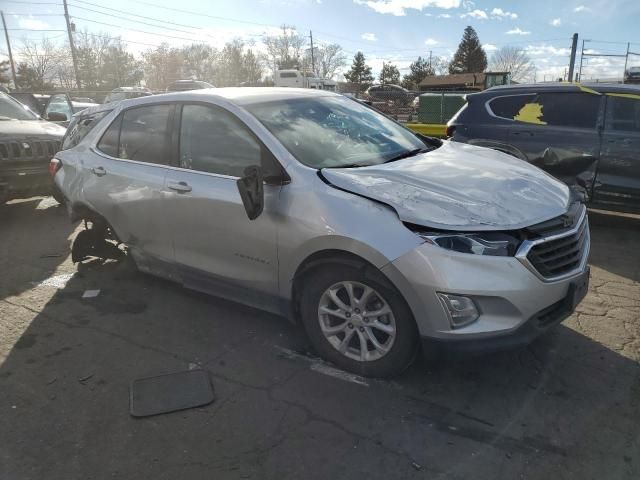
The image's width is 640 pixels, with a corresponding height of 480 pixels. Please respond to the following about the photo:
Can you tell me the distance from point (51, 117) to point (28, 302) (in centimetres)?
563

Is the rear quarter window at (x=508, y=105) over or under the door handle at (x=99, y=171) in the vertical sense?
over

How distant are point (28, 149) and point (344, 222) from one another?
6.33 meters

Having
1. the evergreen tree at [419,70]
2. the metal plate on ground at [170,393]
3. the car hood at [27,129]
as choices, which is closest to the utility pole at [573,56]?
the car hood at [27,129]

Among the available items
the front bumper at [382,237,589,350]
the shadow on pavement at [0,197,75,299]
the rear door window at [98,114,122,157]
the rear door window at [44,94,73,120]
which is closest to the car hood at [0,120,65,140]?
the shadow on pavement at [0,197,75,299]

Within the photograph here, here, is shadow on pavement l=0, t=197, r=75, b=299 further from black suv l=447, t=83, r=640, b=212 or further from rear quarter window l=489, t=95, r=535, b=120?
rear quarter window l=489, t=95, r=535, b=120

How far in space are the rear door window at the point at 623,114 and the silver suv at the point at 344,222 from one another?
9.76 feet

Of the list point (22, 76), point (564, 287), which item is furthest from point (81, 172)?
point (22, 76)

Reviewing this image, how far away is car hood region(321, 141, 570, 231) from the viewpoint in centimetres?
278

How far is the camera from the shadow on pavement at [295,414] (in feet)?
8.14

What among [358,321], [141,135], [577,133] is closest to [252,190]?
[358,321]

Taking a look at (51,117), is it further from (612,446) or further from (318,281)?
(612,446)

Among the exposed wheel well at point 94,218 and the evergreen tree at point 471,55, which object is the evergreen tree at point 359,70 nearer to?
the evergreen tree at point 471,55

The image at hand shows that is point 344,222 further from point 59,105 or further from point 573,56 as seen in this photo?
point 573,56

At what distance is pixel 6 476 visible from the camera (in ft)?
8.05
